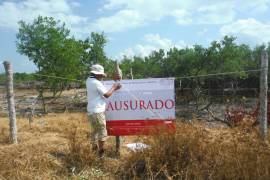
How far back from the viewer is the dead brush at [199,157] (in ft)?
17.3

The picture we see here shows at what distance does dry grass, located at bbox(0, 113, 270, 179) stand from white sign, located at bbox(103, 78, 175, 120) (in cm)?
54

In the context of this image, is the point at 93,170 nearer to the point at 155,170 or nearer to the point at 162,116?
the point at 155,170

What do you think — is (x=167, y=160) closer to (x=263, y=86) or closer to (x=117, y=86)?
(x=117, y=86)

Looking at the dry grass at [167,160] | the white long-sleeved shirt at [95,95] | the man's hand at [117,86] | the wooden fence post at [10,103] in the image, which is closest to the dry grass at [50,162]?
the dry grass at [167,160]

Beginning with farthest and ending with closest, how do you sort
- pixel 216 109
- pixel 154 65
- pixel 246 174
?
pixel 154 65, pixel 216 109, pixel 246 174

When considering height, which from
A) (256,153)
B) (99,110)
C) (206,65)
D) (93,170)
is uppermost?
(206,65)

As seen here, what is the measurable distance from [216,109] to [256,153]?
1729 cm

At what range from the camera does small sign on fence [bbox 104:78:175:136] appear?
7.29 metres

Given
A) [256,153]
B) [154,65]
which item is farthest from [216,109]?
[256,153]

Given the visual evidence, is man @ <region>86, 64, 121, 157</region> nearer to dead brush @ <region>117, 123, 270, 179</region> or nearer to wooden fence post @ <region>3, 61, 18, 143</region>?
dead brush @ <region>117, 123, 270, 179</region>

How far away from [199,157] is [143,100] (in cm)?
184

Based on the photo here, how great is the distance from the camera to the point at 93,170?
6.42 m

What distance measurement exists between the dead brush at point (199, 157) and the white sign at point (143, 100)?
0.84m

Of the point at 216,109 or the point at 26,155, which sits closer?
the point at 26,155
